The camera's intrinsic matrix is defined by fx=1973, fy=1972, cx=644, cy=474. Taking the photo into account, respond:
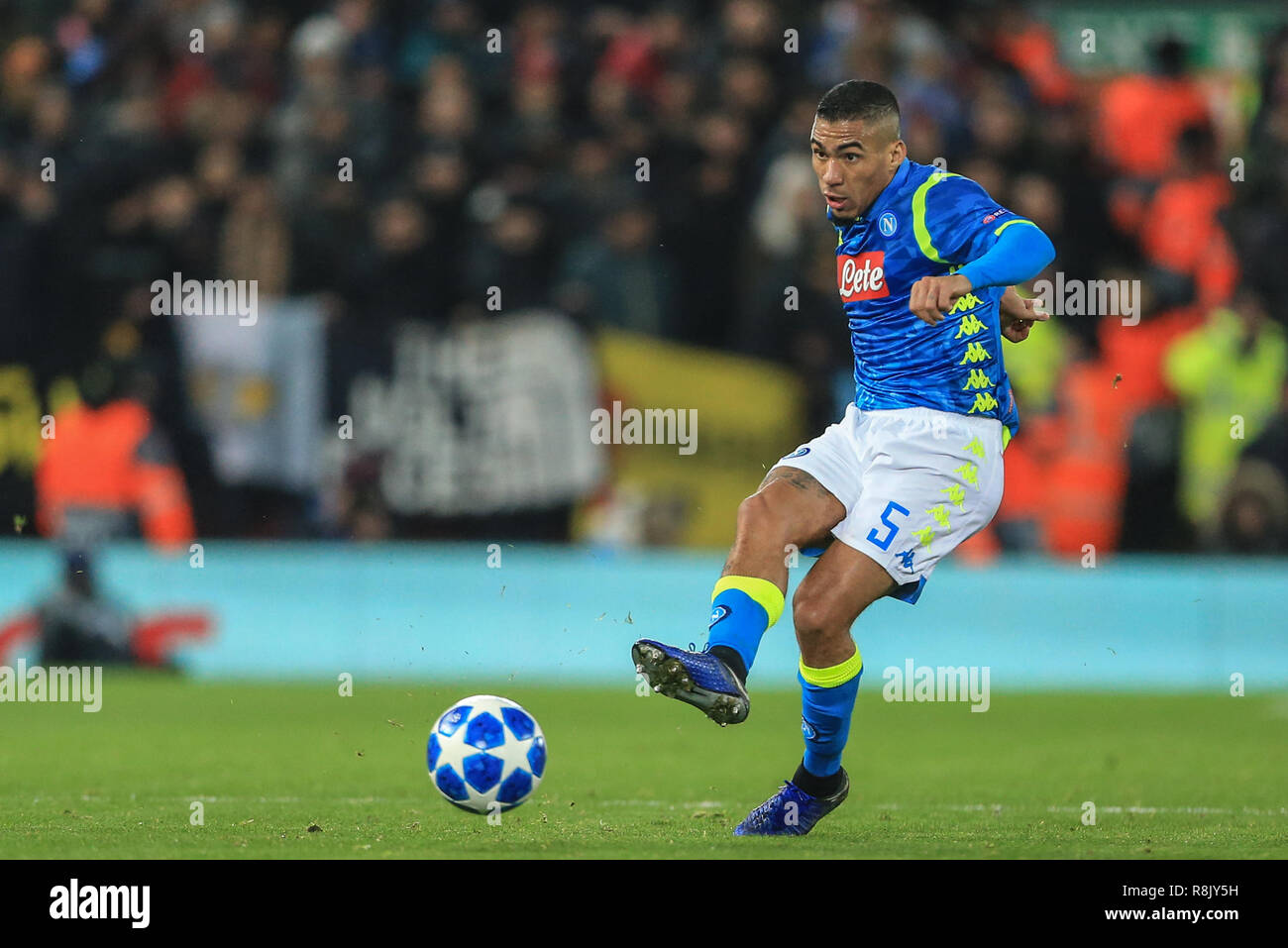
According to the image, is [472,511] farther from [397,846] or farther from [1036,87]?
[397,846]

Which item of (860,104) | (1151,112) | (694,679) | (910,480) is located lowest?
(694,679)

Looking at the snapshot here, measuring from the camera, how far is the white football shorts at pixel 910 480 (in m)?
6.52

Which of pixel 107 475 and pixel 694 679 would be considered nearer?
pixel 694 679

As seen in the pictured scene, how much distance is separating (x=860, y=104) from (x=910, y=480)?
1266 millimetres

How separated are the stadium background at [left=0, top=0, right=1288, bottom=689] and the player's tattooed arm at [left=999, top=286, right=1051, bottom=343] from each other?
5.98 meters

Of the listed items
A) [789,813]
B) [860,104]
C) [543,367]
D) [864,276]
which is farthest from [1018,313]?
[543,367]

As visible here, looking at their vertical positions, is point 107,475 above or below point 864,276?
below

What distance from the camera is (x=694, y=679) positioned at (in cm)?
580

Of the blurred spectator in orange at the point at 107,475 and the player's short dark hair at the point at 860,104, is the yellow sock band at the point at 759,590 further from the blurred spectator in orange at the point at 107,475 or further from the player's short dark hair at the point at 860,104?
the blurred spectator in orange at the point at 107,475

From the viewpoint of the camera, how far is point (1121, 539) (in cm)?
1345

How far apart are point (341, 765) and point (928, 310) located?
412 cm

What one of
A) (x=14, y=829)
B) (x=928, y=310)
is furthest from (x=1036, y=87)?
(x=14, y=829)

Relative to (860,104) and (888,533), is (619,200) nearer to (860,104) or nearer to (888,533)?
(860,104)

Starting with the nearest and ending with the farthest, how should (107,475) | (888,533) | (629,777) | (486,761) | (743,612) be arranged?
(743,612) → (486,761) → (888,533) → (629,777) → (107,475)
